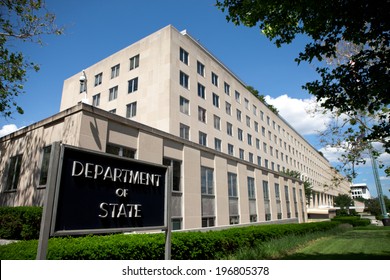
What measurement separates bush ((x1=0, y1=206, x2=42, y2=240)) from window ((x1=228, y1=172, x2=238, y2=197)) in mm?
16725

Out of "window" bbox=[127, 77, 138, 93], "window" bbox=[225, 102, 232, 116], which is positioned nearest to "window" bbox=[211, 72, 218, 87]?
"window" bbox=[225, 102, 232, 116]

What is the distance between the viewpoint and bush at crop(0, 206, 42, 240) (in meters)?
11.0

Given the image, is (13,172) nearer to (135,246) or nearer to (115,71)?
(135,246)

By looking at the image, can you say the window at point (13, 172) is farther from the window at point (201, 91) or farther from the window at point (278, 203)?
the window at point (278, 203)

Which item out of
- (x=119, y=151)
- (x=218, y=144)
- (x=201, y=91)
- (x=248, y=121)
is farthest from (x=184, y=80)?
(x=248, y=121)

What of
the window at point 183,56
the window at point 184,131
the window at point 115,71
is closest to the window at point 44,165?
the window at point 184,131

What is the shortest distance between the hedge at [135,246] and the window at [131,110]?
19.9 metres

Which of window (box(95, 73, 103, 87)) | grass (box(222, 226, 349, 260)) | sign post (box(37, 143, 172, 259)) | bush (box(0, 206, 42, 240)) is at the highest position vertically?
window (box(95, 73, 103, 87))

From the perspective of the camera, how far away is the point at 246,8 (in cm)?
963

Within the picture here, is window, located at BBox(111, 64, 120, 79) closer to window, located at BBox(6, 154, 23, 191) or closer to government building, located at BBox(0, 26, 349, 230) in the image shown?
government building, located at BBox(0, 26, 349, 230)

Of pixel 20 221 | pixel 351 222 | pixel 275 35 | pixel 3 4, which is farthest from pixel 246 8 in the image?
pixel 351 222

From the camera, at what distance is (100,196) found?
4.13 meters

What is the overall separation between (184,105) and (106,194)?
24.7m

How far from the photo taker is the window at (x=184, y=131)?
2725 centimetres
